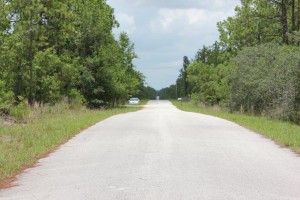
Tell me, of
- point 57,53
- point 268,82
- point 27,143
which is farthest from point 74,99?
point 27,143

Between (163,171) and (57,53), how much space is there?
30721 millimetres

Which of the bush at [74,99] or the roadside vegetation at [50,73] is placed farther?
the bush at [74,99]

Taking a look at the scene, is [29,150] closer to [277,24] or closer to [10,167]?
[10,167]

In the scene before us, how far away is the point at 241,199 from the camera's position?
257 inches

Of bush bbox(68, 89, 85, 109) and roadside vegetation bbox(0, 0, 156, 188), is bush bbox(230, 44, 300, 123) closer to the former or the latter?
roadside vegetation bbox(0, 0, 156, 188)

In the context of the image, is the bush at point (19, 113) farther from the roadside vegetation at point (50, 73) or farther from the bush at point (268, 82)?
the bush at point (268, 82)

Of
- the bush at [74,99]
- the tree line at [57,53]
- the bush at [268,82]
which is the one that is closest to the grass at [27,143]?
the tree line at [57,53]

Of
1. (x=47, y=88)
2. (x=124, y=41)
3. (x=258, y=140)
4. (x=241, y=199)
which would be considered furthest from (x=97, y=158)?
(x=124, y=41)

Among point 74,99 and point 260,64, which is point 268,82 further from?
point 74,99

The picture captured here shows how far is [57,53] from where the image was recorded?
124ft

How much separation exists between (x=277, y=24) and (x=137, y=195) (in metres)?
40.6

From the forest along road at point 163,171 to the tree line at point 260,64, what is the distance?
12221mm

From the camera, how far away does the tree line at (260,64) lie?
997 inches

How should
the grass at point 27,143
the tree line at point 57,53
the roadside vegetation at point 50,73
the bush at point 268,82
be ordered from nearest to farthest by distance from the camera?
the grass at point 27,143, the roadside vegetation at point 50,73, the bush at point 268,82, the tree line at point 57,53
